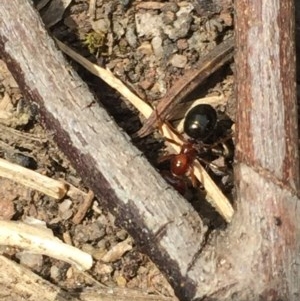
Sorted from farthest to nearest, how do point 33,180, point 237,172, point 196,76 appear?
point 196,76 → point 33,180 → point 237,172

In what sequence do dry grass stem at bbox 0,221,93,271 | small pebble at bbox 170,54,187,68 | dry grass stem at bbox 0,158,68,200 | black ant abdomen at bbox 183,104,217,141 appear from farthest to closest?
small pebble at bbox 170,54,187,68, black ant abdomen at bbox 183,104,217,141, dry grass stem at bbox 0,158,68,200, dry grass stem at bbox 0,221,93,271

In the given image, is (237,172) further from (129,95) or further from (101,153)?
(129,95)

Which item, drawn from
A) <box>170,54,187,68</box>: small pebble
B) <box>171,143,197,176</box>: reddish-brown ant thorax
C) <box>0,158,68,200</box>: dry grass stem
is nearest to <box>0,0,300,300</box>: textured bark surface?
<box>0,158,68,200</box>: dry grass stem

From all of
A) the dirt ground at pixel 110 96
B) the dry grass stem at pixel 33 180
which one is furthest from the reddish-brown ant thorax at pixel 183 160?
the dry grass stem at pixel 33 180

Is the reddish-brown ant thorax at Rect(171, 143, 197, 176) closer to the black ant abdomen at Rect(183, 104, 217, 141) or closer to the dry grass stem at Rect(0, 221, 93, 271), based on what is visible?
the black ant abdomen at Rect(183, 104, 217, 141)

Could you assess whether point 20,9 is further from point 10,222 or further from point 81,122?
point 10,222

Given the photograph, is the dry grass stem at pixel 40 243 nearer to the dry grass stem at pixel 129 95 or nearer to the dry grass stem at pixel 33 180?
the dry grass stem at pixel 33 180

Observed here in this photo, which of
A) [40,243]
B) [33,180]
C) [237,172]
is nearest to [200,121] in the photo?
[237,172]
